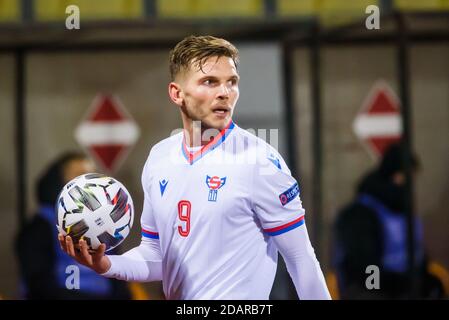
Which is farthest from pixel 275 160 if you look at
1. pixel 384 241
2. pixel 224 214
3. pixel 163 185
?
pixel 384 241

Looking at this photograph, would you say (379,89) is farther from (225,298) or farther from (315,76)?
(225,298)

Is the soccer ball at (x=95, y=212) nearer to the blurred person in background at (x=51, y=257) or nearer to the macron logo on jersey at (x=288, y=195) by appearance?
the macron logo on jersey at (x=288, y=195)

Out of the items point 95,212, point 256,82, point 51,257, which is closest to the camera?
point 95,212

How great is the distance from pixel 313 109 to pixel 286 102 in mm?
253

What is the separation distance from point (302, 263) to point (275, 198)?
20cm

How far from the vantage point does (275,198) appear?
2795 millimetres

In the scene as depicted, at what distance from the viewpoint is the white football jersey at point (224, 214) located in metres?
2.81

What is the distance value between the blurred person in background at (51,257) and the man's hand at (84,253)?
2.19 meters

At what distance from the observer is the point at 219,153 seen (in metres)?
2.91

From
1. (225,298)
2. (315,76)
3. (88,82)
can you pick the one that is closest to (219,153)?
(225,298)

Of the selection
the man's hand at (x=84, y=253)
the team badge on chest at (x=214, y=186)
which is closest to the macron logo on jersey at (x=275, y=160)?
the team badge on chest at (x=214, y=186)

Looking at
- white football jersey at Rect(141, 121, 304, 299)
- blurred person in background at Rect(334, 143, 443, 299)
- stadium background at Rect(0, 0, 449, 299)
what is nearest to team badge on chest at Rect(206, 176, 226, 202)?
white football jersey at Rect(141, 121, 304, 299)

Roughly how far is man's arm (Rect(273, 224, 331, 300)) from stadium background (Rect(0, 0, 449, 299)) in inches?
143

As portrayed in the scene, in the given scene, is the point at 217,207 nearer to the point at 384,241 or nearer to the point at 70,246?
the point at 70,246
